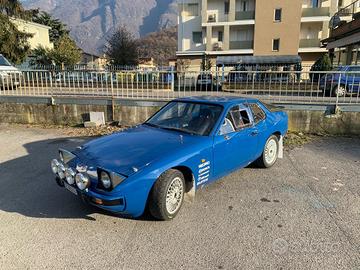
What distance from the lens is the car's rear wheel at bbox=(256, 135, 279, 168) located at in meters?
5.09

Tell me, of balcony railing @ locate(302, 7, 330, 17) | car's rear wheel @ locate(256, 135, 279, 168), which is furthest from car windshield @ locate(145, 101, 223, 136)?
balcony railing @ locate(302, 7, 330, 17)

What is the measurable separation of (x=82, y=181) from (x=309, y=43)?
3420 cm

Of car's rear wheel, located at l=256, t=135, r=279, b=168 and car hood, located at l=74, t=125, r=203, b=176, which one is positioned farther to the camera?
car's rear wheel, located at l=256, t=135, r=279, b=168

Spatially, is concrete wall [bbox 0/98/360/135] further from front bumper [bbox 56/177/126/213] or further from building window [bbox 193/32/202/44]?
building window [bbox 193/32/202/44]

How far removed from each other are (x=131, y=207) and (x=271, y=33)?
3295 centimetres

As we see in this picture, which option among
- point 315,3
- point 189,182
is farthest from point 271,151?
point 315,3

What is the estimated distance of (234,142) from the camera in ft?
13.5

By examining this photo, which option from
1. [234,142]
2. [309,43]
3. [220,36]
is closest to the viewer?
[234,142]

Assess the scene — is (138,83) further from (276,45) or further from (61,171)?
(276,45)

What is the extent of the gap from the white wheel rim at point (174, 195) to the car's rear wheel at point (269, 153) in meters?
2.15

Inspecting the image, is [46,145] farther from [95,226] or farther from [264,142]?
[264,142]

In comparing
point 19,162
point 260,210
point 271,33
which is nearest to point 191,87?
point 19,162

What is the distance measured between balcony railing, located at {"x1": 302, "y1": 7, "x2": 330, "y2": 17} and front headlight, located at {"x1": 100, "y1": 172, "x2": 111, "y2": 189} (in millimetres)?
Answer: 34754

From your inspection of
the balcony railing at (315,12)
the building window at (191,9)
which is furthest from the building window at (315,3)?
the building window at (191,9)
